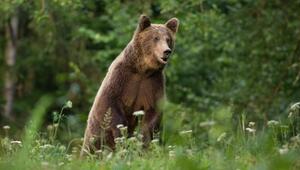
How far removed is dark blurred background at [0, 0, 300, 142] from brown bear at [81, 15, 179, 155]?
3.11 metres

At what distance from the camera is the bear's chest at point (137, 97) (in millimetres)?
10180

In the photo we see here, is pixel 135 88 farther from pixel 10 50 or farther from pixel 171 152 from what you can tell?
pixel 10 50

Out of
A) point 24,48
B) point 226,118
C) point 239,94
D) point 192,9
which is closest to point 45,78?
point 24,48

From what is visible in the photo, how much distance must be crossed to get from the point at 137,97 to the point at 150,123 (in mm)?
364

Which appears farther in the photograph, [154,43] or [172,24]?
[172,24]

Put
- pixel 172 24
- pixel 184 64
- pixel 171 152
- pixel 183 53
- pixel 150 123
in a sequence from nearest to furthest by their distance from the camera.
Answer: pixel 171 152, pixel 150 123, pixel 172 24, pixel 183 53, pixel 184 64

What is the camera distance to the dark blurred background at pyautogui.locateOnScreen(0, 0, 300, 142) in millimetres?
16453

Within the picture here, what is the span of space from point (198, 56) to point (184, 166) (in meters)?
16.7

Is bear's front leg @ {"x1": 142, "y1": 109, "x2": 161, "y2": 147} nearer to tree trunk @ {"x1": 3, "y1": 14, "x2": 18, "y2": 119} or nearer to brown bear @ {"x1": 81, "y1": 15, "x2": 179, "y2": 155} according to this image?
brown bear @ {"x1": 81, "y1": 15, "x2": 179, "y2": 155}

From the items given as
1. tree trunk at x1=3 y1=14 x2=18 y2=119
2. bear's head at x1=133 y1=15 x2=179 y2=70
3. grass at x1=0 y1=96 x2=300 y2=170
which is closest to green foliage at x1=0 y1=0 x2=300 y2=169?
grass at x1=0 y1=96 x2=300 y2=170

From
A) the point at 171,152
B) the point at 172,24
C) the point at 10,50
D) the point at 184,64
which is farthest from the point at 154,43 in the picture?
the point at 10,50

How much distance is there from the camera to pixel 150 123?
32.7 ft

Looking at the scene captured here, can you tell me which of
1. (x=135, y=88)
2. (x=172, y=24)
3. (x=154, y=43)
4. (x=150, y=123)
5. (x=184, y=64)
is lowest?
(x=150, y=123)

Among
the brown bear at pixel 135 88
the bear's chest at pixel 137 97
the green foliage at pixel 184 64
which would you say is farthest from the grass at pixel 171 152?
the bear's chest at pixel 137 97
